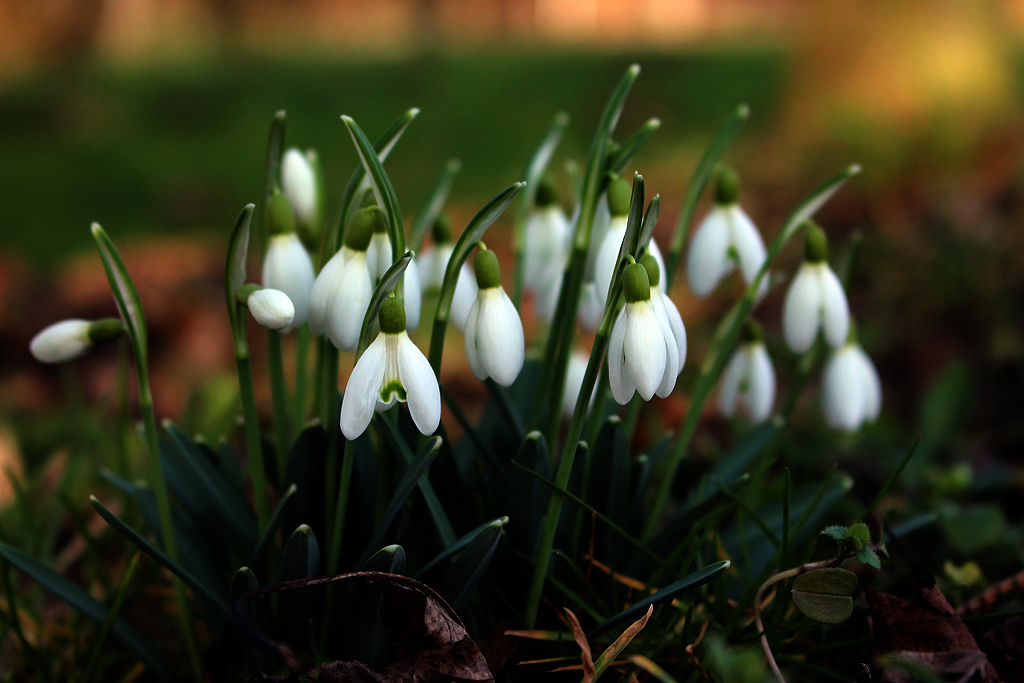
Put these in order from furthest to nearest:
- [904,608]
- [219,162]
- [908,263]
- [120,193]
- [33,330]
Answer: [219,162] → [120,193] → [33,330] → [908,263] → [904,608]

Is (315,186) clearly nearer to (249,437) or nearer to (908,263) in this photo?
(249,437)

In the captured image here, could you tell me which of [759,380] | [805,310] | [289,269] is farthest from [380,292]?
[759,380]

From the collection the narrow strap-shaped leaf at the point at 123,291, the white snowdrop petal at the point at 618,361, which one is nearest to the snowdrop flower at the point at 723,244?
the white snowdrop petal at the point at 618,361

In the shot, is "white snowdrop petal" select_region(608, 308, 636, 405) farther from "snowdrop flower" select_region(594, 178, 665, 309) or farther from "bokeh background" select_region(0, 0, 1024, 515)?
"bokeh background" select_region(0, 0, 1024, 515)

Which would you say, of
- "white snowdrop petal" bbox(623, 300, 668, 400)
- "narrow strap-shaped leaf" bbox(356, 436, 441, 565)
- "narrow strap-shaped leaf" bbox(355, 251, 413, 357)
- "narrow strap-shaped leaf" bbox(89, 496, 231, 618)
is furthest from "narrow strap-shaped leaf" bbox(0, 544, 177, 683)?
"white snowdrop petal" bbox(623, 300, 668, 400)

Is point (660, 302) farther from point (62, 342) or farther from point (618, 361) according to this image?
point (62, 342)

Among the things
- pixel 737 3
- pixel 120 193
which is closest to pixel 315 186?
pixel 120 193

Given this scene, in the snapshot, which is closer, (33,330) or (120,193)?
(33,330)
